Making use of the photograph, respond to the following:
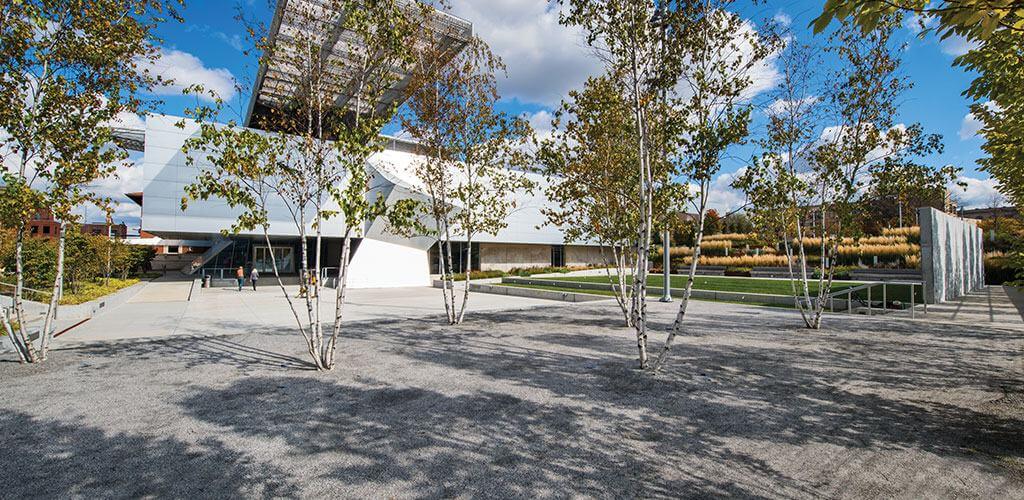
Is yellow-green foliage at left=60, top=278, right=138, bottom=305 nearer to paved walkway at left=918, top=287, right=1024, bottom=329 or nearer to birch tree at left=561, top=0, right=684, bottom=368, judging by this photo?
birch tree at left=561, top=0, right=684, bottom=368

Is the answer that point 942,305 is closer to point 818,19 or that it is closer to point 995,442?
point 995,442

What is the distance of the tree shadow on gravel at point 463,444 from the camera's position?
3598 millimetres

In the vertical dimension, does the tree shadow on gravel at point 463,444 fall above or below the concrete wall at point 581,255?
below

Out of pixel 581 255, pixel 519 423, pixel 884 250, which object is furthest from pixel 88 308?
pixel 884 250

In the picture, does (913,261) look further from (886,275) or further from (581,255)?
(581,255)

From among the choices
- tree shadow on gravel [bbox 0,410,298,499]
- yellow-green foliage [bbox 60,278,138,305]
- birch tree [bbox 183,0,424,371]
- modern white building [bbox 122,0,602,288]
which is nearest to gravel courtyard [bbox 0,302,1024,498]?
tree shadow on gravel [bbox 0,410,298,499]

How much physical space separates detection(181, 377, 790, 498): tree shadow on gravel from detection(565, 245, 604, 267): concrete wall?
4213 centimetres

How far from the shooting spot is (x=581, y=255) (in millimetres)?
48531

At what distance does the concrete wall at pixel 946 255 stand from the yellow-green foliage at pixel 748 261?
39.7 feet

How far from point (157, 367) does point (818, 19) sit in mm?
9610

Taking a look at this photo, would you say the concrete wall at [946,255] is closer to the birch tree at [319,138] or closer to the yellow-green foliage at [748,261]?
the yellow-green foliage at [748,261]

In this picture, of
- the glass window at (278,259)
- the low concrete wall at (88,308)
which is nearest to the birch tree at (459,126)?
the low concrete wall at (88,308)

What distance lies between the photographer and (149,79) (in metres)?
8.17

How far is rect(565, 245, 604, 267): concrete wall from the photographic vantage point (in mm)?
47688
